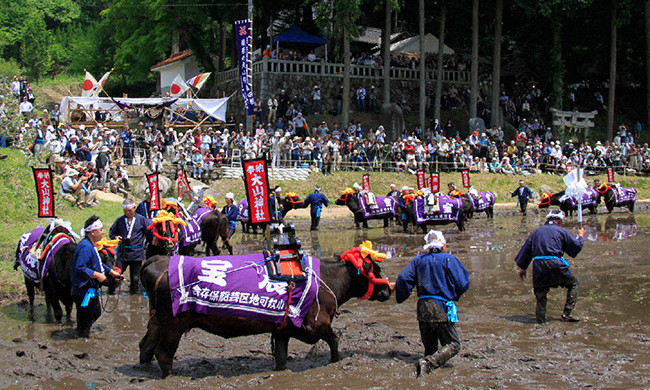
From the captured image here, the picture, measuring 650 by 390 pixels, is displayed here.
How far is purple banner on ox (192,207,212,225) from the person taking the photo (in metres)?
14.1

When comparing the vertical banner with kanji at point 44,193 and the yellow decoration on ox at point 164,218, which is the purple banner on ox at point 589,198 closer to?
the yellow decoration on ox at point 164,218

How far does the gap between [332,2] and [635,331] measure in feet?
81.9

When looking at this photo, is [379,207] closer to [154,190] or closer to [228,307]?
[154,190]

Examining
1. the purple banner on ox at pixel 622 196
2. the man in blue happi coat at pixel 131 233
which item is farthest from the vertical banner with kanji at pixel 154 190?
the purple banner on ox at pixel 622 196

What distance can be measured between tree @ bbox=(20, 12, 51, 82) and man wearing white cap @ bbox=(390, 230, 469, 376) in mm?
48112

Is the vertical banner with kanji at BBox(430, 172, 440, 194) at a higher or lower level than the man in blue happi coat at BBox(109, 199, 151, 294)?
higher

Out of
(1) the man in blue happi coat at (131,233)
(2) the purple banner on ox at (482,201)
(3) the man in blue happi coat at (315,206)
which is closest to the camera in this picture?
(1) the man in blue happi coat at (131,233)

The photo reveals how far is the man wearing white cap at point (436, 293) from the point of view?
7051 mm

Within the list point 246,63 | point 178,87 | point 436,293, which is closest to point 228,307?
point 436,293

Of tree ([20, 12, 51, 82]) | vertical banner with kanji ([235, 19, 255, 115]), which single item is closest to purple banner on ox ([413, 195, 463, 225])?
vertical banner with kanji ([235, 19, 255, 115])

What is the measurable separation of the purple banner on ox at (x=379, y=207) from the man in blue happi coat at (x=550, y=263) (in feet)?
36.9

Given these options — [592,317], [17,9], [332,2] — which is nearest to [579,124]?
[332,2]

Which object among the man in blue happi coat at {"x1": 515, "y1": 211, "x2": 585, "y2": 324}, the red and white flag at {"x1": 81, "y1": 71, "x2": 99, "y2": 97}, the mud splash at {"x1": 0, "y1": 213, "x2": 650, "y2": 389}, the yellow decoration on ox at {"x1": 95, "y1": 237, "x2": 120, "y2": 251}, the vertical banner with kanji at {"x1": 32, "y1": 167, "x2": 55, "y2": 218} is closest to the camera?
the mud splash at {"x1": 0, "y1": 213, "x2": 650, "y2": 389}

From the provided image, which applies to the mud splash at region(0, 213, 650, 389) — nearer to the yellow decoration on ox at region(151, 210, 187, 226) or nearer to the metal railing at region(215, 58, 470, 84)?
the yellow decoration on ox at region(151, 210, 187, 226)
